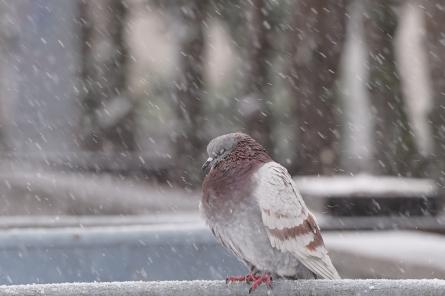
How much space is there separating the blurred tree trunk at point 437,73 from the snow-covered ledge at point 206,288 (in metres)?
5.04

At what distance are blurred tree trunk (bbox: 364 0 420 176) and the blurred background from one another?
0.02 meters

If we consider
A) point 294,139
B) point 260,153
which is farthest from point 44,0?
point 260,153

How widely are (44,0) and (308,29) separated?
5926 mm

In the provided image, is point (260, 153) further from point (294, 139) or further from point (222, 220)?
point (294, 139)

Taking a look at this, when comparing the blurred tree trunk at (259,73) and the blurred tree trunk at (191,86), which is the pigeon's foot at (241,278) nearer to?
the blurred tree trunk at (259,73)

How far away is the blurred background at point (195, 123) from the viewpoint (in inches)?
175

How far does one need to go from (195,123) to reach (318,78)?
2.46 m

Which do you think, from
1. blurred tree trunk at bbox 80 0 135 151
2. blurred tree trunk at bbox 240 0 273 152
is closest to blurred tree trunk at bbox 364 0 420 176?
blurred tree trunk at bbox 240 0 273 152

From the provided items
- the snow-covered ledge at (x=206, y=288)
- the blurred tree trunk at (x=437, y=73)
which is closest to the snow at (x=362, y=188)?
the blurred tree trunk at (x=437, y=73)

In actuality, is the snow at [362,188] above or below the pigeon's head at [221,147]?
below

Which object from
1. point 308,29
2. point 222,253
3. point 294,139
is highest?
point 222,253

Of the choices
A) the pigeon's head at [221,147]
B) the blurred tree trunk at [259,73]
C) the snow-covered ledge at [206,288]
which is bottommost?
the blurred tree trunk at [259,73]

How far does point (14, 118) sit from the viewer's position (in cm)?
1352

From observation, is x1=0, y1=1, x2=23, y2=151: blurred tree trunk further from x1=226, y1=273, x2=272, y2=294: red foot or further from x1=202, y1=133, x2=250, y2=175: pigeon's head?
x1=226, y1=273, x2=272, y2=294: red foot
